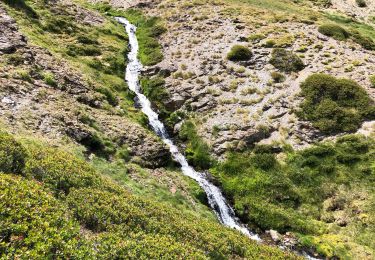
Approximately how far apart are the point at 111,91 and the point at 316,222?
25459 mm

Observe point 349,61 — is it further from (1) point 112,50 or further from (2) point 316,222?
(1) point 112,50

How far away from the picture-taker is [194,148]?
123ft

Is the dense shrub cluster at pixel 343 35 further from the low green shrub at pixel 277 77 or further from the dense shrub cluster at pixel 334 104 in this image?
the dense shrub cluster at pixel 334 104

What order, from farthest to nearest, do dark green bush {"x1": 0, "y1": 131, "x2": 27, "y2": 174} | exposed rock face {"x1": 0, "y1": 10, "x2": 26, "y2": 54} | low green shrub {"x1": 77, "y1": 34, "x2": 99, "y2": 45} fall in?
low green shrub {"x1": 77, "y1": 34, "x2": 99, "y2": 45}, exposed rock face {"x1": 0, "y1": 10, "x2": 26, "y2": 54}, dark green bush {"x1": 0, "y1": 131, "x2": 27, "y2": 174}

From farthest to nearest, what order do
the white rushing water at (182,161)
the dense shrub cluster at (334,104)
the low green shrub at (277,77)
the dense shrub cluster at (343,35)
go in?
the dense shrub cluster at (343,35)
the low green shrub at (277,77)
the dense shrub cluster at (334,104)
the white rushing water at (182,161)

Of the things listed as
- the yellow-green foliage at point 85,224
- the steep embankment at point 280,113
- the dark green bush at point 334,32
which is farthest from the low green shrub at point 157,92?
the dark green bush at point 334,32

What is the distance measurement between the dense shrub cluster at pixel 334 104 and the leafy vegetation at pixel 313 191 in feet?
8.20

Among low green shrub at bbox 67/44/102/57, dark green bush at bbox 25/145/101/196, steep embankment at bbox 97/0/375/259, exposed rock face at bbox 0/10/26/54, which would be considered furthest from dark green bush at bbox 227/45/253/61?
dark green bush at bbox 25/145/101/196

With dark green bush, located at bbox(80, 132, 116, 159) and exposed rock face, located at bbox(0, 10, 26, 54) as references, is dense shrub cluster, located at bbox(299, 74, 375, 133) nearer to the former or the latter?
dark green bush, located at bbox(80, 132, 116, 159)

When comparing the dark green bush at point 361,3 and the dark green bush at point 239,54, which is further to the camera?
the dark green bush at point 361,3

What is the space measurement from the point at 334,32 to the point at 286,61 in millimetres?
14221

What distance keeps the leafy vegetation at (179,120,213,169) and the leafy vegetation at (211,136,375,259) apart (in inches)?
54.8

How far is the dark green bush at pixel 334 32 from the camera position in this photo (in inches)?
2202

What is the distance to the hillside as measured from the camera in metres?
15.9
